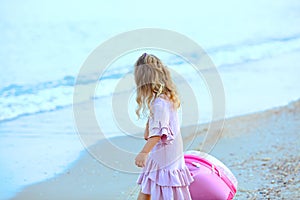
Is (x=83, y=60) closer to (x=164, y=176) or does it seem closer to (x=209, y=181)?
(x=209, y=181)

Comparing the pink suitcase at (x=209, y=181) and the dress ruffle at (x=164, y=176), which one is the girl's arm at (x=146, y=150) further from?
the pink suitcase at (x=209, y=181)

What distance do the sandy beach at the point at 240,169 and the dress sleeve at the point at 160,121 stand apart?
3.72 feet

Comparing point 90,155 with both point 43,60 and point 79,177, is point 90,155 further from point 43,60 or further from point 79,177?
point 43,60

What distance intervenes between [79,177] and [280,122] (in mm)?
2535

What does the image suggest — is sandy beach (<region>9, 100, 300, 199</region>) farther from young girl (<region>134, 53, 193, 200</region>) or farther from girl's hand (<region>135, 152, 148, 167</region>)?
girl's hand (<region>135, 152, 148, 167</region>)

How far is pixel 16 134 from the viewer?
651 cm

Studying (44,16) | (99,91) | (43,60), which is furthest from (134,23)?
(99,91)

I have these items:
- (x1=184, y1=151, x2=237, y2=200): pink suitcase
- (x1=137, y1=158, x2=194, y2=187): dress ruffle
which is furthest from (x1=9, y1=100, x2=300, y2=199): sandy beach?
(x1=137, y1=158, x2=194, y2=187): dress ruffle

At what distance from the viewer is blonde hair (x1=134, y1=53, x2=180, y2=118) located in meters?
3.76

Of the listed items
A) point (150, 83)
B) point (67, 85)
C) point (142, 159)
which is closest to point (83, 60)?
point (67, 85)

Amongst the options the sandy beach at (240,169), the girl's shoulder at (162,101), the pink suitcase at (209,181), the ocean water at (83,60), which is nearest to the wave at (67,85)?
the ocean water at (83,60)

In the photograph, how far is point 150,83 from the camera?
149 inches

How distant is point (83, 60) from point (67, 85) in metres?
2.06

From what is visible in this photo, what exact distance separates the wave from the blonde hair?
3.74m
